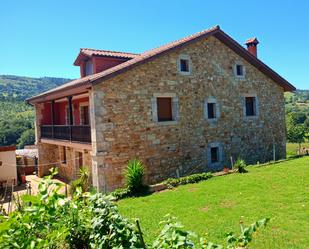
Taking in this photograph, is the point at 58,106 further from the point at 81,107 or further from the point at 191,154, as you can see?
the point at 191,154

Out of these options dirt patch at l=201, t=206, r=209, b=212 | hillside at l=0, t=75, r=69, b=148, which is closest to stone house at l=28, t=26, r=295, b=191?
dirt patch at l=201, t=206, r=209, b=212

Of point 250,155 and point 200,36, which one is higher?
point 200,36

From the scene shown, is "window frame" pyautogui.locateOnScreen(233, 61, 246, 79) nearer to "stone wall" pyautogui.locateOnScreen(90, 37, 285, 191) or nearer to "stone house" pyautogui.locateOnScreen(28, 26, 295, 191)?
"stone house" pyautogui.locateOnScreen(28, 26, 295, 191)

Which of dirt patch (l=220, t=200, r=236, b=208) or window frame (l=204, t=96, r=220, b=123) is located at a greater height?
window frame (l=204, t=96, r=220, b=123)

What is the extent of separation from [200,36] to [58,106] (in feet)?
38.0

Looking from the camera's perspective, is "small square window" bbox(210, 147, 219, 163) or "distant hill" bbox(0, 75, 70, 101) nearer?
"small square window" bbox(210, 147, 219, 163)

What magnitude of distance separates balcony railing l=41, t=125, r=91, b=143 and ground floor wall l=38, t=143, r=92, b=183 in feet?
4.54

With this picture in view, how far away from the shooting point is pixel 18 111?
88562 mm

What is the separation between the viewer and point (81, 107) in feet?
59.6

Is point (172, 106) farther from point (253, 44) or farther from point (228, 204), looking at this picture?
point (253, 44)

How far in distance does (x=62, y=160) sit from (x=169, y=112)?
9542 millimetres

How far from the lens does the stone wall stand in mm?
12836

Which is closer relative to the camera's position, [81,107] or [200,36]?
[200,36]

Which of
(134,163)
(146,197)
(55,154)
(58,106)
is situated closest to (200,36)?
(134,163)
